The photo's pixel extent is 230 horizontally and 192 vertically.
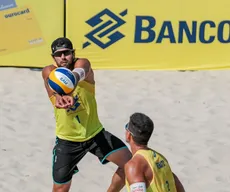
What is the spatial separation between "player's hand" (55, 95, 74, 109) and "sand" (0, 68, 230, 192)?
6.42 ft

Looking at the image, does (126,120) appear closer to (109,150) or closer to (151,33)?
(151,33)

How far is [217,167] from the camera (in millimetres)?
7352

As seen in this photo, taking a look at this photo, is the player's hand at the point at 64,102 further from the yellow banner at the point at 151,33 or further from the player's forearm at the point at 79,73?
the yellow banner at the point at 151,33

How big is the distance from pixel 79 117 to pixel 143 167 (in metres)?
2.01

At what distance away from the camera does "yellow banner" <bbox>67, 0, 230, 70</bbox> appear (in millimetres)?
10766

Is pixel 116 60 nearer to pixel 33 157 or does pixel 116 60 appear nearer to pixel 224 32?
pixel 224 32

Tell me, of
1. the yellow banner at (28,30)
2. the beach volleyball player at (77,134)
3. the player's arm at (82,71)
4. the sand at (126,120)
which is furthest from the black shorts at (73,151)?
the yellow banner at (28,30)

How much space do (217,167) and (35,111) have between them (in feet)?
9.78

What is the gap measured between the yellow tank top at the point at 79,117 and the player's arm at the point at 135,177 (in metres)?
1.96

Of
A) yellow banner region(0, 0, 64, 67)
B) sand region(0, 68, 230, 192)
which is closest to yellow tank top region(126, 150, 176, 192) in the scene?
sand region(0, 68, 230, 192)

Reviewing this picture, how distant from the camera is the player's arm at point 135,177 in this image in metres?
3.63

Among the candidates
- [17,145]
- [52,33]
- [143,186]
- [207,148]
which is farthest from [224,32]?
[143,186]

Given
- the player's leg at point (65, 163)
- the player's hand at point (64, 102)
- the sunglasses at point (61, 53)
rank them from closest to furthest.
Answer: the player's hand at point (64, 102)
the sunglasses at point (61, 53)
the player's leg at point (65, 163)

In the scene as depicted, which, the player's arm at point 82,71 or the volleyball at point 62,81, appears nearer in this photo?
the volleyball at point 62,81
